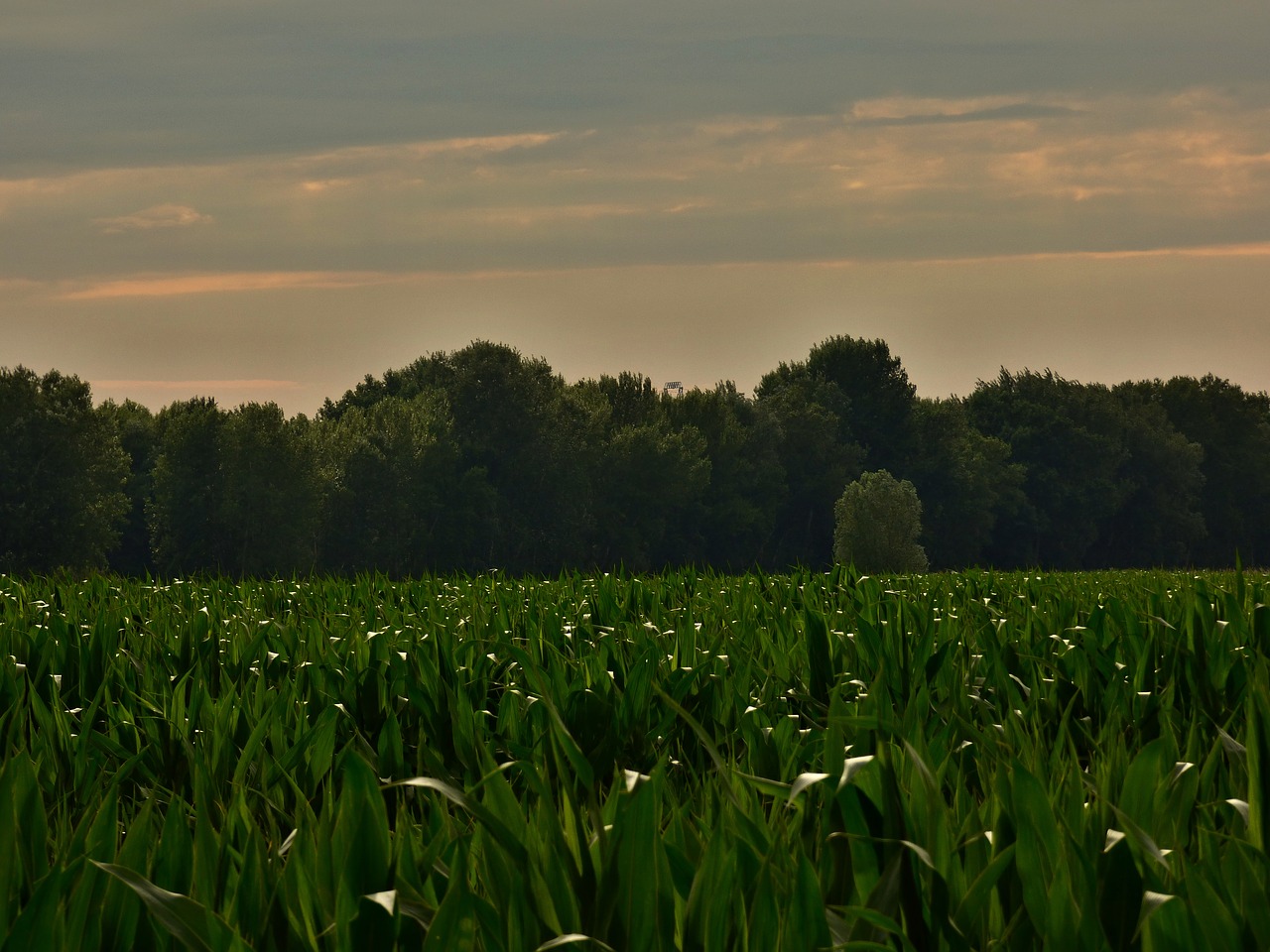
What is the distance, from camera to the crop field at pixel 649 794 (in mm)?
2410

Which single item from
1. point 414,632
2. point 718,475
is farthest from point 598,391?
point 414,632

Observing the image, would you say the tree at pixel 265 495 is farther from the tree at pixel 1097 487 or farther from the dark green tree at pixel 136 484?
the tree at pixel 1097 487

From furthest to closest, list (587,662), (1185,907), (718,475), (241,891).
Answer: (718,475)
(587,662)
(241,891)
(1185,907)

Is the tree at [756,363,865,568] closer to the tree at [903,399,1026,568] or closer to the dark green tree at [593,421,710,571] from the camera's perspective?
the tree at [903,399,1026,568]

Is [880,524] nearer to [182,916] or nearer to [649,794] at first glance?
[649,794]

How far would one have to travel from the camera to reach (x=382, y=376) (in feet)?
331

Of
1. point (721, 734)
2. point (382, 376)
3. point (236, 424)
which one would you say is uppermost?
point (382, 376)

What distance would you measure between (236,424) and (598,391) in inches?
1226

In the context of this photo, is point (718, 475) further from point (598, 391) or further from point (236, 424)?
point (236, 424)

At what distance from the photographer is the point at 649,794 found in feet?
8.38

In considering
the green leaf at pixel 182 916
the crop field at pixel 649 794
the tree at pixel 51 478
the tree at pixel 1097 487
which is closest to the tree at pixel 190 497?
the tree at pixel 51 478

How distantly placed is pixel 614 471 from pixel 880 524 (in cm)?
1839

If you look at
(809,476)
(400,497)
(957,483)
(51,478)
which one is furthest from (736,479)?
(51,478)

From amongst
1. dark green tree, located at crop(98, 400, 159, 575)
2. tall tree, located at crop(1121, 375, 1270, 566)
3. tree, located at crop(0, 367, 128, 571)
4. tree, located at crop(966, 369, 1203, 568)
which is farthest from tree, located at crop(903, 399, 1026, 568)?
tree, located at crop(0, 367, 128, 571)
